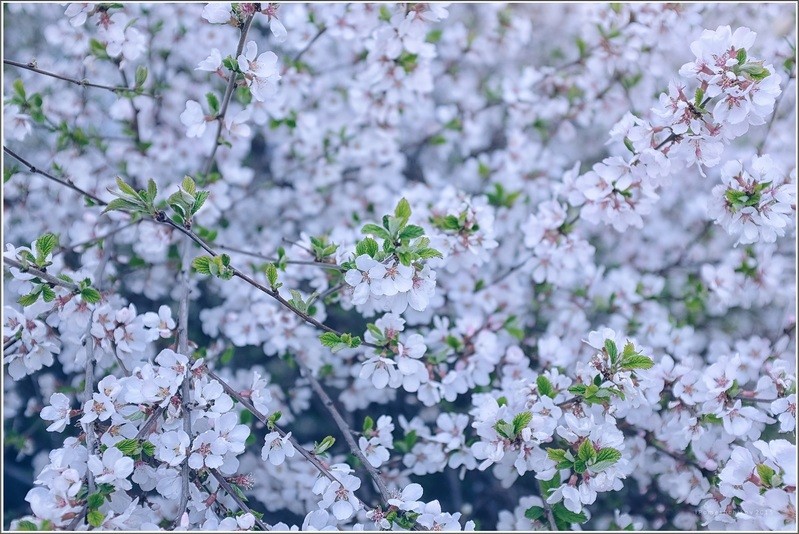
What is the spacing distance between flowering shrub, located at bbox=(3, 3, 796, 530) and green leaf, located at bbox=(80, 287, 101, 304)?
1.7 inches

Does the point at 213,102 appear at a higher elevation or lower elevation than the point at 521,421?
higher

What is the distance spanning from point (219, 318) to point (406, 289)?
48.3 inches

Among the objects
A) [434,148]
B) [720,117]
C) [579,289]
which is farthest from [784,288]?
[434,148]

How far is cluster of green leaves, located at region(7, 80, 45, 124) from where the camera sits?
2494 millimetres

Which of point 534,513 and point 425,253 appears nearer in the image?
point 425,253

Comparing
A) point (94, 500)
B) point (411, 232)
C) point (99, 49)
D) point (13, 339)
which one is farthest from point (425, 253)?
point (99, 49)

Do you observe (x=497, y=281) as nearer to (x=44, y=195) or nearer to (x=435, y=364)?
(x=435, y=364)

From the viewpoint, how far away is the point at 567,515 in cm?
196

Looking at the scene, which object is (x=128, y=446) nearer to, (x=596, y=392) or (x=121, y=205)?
(x=121, y=205)

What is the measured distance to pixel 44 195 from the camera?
3037 millimetres

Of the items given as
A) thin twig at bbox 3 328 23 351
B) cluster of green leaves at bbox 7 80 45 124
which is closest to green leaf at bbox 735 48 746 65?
thin twig at bbox 3 328 23 351

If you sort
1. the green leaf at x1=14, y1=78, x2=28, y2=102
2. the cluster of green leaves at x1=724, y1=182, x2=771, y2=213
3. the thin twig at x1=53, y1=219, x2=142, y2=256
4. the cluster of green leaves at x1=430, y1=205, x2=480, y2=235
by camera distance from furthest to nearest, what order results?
the green leaf at x1=14, y1=78, x2=28, y2=102
the thin twig at x1=53, y1=219, x2=142, y2=256
the cluster of green leaves at x1=430, y1=205, x2=480, y2=235
the cluster of green leaves at x1=724, y1=182, x2=771, y2=213

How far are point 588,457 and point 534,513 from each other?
344 millimetres

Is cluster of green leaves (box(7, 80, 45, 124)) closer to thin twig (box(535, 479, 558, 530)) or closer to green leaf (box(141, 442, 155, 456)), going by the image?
green leaf (box(141, 442, 155, 456))
